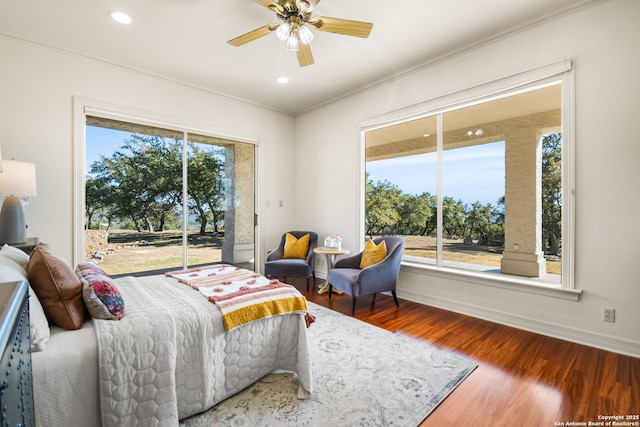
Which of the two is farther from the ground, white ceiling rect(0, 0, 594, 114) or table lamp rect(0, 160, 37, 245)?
white ceiling rect(0, 0, 594, 114)

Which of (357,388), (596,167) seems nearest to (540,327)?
(596,167)

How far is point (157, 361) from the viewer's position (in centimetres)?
141

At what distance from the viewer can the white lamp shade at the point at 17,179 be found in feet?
7.57

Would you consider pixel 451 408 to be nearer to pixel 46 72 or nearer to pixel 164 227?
pixel 164 227

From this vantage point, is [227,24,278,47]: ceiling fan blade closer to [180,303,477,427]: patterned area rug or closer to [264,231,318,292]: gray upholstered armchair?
[180,303,477,427]: patterned area rug

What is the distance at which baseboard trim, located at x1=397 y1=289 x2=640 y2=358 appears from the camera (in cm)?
229

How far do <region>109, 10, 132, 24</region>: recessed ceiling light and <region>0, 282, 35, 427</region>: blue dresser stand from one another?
2777mm

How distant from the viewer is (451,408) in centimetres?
170

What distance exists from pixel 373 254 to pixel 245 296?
2.01m

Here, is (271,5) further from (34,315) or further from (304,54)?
(34,315)

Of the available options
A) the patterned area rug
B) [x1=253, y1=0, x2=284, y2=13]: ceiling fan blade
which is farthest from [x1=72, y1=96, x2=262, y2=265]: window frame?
the patterned area rug

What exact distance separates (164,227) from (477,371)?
3.86m

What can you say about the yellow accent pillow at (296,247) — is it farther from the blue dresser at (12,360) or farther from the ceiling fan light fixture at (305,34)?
the blue dresser at (12,360)

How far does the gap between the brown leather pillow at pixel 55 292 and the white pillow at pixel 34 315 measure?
0.12 ft
